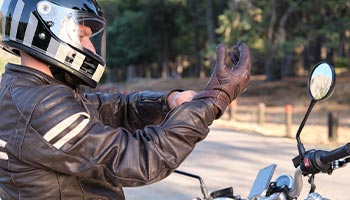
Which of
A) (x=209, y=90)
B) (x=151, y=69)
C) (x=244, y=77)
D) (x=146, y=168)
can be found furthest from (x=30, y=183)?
(x=151, y=69)

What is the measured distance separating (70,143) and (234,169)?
21.7ft

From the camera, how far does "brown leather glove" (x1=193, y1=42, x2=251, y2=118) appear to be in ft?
6.27

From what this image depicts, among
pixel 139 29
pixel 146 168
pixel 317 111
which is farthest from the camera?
pixel 139 29

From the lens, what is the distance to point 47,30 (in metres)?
1.98

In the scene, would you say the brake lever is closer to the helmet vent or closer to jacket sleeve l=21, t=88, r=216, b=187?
jacket sleeve l=21, t=88, r=216, b=187

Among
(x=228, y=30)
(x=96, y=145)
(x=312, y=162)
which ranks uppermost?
(x=96, y=145)

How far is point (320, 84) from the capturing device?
6.89ft

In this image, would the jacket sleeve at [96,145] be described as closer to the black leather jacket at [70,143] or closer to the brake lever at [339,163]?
the black leather jacket at [70,143]

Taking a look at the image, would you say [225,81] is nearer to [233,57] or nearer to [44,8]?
[233,57]

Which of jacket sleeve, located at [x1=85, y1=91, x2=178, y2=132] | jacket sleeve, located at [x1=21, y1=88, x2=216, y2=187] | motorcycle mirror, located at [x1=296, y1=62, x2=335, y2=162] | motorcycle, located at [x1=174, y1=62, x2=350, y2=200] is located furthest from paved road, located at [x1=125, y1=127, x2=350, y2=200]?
jacket sleeve, located at [x1=21, y1=88, x2=216, y2=187]

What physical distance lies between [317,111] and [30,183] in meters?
19.4

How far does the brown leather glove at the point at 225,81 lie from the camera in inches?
75.2

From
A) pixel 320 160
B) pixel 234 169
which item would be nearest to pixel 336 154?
pixel 320 160

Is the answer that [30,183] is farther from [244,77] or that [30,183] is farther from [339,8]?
[339,8]
